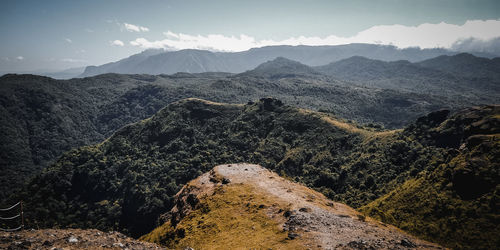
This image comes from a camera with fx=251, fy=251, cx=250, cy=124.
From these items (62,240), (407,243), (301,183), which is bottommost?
(301,183)

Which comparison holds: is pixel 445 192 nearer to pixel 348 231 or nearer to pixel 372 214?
pixel 372 214

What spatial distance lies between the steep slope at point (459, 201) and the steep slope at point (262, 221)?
926 inches

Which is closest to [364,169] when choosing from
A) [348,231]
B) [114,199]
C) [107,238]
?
[348,231]

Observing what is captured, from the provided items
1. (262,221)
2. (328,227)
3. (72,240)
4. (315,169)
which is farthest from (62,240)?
(315,169)

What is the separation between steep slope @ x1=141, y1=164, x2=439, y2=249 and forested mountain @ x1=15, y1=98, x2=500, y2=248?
30.0m

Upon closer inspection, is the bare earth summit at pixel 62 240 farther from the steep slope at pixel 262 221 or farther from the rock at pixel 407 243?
the rock at pixel 407 243

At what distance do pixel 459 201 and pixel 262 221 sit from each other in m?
49.8

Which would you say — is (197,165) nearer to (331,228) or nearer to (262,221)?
(262,221)

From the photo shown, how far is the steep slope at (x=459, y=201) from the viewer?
171 ft

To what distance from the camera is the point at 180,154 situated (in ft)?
575

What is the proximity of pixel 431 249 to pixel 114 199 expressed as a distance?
160 meters

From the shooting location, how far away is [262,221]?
1714 inches

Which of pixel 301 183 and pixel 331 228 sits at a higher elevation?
pixel 331 228

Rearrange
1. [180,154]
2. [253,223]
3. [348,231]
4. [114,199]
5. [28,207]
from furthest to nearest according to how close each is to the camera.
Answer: [180,154] < [114,199] < [28,207] < [253,223] < [348,231]
